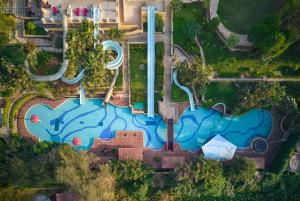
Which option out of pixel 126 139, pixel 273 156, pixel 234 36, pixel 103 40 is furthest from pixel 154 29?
pixel 273 156

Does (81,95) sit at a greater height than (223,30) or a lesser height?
lesser

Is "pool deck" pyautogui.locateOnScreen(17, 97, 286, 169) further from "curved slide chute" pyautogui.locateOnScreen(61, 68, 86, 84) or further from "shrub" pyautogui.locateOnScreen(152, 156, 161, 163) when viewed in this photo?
"curved slide chute" pyautogui.locateOnScreen(61, 68, 86, 84)

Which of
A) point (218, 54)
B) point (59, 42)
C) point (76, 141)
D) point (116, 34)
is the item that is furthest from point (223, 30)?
point (76, 141)

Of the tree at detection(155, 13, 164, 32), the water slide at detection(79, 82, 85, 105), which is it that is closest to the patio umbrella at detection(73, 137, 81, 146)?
the water slide at detection(79, 82, 85, 105)

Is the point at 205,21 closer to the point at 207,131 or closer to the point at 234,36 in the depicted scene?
the point at 234,36

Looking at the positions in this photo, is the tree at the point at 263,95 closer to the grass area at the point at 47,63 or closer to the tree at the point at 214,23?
A: the tree at the point at 214,23

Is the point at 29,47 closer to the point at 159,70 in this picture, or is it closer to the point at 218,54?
the point at 159,70

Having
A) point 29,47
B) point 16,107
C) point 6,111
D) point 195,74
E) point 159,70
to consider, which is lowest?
point 6,111
